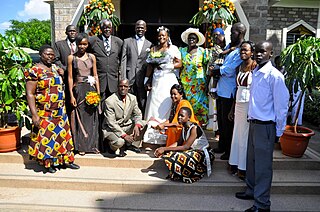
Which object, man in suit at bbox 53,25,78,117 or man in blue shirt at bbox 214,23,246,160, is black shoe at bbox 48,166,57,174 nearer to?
man in suit at bbox 53,25,78,117

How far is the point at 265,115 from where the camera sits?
3027 mm

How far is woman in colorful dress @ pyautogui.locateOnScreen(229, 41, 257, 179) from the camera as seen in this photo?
3.42 m

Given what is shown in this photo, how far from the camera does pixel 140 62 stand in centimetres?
460

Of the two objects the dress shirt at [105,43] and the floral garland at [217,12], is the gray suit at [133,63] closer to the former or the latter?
the dress shirt at [105,43]

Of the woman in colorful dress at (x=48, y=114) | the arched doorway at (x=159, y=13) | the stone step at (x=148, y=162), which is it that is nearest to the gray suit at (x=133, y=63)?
the woman in colorful dress at (x=48, y=114)

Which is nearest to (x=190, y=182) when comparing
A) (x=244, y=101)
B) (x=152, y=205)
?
(x=152, y=205)

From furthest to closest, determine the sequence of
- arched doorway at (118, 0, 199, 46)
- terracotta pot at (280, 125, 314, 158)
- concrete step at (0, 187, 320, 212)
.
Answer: arched doorway at (118, 0, 199, 46) < terracotta pot at (280, 125, 314, 158) < concrete step at (0, 187, 320, 212)

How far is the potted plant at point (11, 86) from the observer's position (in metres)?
4.30

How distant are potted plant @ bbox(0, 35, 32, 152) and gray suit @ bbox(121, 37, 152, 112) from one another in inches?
54.9

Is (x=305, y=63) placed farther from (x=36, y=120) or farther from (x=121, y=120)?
(x=36, y=120)

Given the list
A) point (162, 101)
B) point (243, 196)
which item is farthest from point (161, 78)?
point (243, 196)

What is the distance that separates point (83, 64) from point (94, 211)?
6.08 ft

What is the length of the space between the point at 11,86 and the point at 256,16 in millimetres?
5540

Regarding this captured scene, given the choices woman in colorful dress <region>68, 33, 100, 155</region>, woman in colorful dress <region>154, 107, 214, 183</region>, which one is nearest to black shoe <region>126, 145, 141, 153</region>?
woman in colorful dress <region>68, 33, 100, 155</region>
